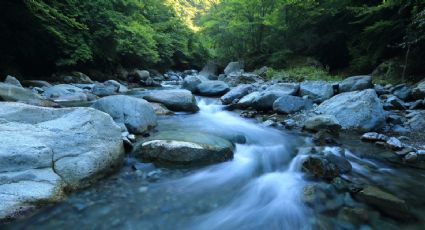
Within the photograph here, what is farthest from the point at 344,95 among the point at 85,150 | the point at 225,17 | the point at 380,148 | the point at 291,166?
the point at 225,17

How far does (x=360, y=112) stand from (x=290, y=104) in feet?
6.26

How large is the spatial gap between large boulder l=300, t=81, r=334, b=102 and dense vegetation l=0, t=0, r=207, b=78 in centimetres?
847

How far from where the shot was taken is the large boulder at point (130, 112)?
5.18m

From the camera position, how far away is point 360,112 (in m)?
5.85

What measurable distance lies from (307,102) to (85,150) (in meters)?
6.02

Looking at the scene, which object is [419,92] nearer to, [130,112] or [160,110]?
[160,110]

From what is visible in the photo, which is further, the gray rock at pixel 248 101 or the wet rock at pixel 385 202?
the gray rock at pixel 248 101

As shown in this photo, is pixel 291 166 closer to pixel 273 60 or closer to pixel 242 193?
pixel 242 193

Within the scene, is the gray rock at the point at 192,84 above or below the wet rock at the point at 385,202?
above

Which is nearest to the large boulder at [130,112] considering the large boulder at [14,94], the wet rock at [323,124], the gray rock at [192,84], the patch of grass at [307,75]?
the large boulder at [14,94]

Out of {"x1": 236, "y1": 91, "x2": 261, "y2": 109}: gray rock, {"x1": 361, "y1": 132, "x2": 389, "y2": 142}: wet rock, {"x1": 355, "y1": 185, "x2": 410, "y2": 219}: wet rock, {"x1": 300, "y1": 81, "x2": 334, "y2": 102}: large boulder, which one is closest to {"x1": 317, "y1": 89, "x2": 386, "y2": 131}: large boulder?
{"x1": 361, "y1": 132, "x2": 389, "y2": 142}: wet rock

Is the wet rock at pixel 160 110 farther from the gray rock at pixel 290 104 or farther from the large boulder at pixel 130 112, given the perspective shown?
the gray rock at pixel 290 104

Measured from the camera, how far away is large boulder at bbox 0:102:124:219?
261 centimetres

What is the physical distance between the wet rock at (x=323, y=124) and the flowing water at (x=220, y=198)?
2.67ft
